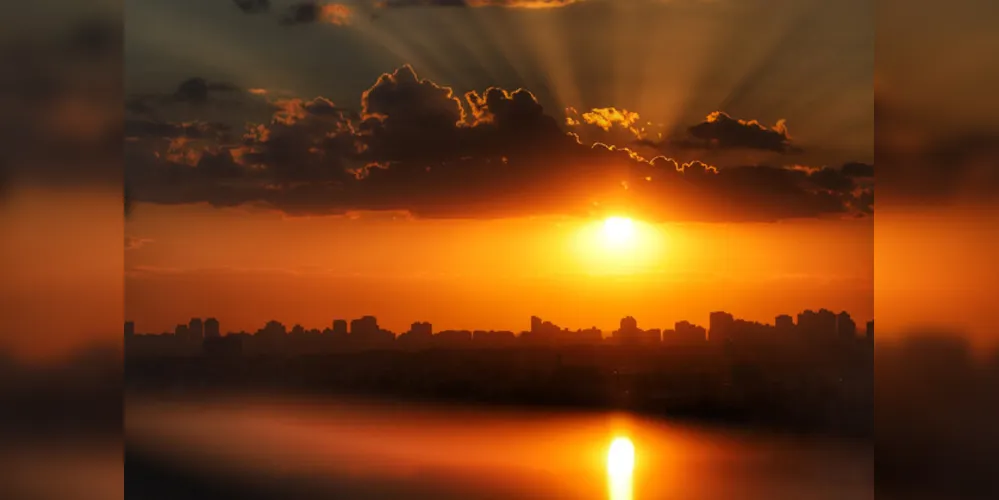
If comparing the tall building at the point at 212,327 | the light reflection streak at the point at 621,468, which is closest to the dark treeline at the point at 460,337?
the tall building at the point at 212,327

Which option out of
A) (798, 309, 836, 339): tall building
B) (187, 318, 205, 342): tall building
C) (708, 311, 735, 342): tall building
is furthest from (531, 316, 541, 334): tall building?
(187, 318, 205, 342): tall building

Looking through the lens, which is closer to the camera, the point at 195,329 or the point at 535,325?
the point at 195,329

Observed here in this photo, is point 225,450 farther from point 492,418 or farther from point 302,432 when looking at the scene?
point 492,418

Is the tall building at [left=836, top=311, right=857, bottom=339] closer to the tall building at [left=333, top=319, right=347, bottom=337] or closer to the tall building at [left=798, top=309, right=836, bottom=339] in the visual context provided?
the tall building at [left=798, top=309, right=836, bottom=339]

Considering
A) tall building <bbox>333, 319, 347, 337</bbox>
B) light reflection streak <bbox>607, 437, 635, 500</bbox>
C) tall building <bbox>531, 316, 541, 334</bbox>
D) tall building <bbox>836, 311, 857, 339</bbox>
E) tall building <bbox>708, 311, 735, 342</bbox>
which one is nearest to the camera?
light reflection streak <bbox>607, 437, 635, 500</bbox>

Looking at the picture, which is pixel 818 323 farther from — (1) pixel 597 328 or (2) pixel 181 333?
(2) pixel 181 333

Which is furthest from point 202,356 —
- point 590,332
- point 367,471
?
point 590,332

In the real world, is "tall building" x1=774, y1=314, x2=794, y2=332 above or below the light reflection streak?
above

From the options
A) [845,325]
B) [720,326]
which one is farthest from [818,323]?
[720,326]
